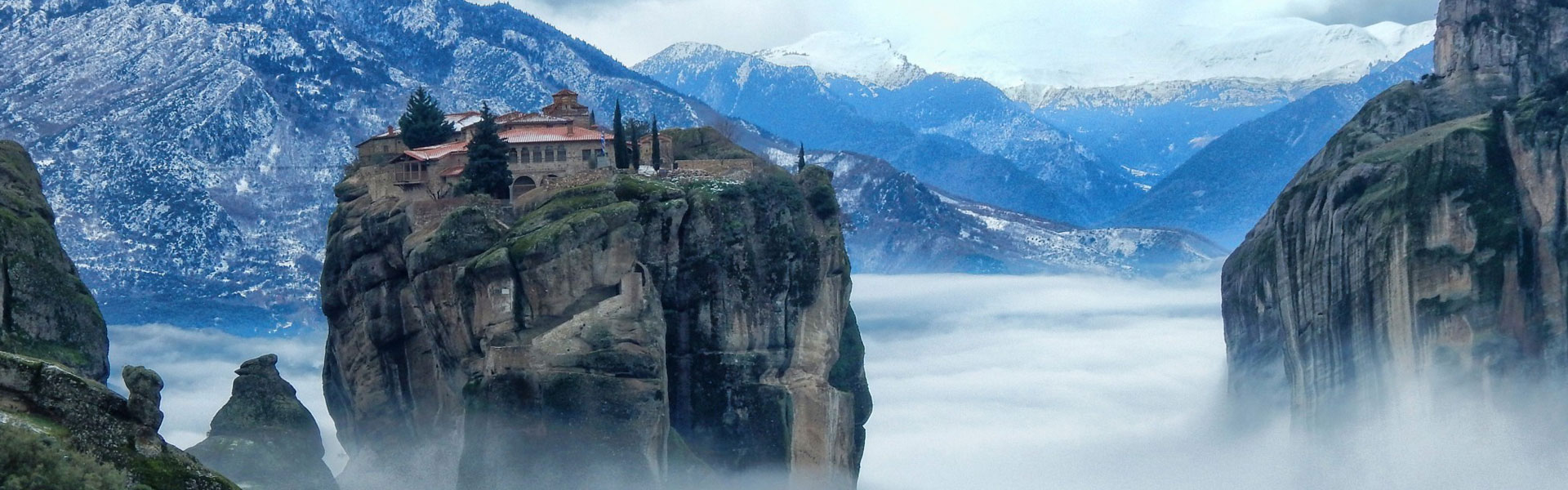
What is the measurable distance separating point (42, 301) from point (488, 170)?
84.9 feet

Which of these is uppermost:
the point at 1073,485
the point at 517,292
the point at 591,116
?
the point at 591,116

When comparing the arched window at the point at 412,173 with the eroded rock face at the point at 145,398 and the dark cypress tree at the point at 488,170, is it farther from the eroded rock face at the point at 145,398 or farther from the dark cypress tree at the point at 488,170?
the eroded rock face at the point at 145,398

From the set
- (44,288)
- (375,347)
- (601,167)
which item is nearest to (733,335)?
(601,167)

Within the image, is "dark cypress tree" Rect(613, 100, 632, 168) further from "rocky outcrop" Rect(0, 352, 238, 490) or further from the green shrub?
the green shrub

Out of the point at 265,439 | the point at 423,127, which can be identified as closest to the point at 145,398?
Answer: the point at 265,439

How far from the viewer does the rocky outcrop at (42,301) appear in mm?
93125

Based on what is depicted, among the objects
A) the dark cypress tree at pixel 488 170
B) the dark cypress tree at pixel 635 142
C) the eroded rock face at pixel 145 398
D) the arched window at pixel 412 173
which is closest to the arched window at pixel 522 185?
the dark cypress tree at pixel 488 170

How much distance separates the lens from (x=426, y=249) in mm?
109062

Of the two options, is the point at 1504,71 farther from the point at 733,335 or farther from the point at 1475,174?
the point at 733,335

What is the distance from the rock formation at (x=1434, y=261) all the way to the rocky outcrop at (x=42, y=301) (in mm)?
60757

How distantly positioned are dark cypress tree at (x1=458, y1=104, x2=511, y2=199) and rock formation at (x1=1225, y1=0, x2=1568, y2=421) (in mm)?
41769

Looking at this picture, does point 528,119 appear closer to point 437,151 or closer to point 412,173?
point 437,151

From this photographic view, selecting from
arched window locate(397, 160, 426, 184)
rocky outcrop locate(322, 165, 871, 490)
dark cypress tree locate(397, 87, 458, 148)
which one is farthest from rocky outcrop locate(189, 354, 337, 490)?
dark cypress tree locate(397, 87, 458, 148)

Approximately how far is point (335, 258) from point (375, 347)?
609 centimetres
